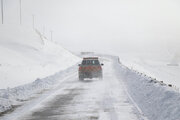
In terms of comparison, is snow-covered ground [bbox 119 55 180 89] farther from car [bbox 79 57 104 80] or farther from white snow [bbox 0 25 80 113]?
white snow [bbox 0 25 80 113]

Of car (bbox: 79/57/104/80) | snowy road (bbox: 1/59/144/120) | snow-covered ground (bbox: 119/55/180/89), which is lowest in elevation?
snow-covered ground (bbox: 119/55/180/89)

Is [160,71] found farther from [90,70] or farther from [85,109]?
[85,109]

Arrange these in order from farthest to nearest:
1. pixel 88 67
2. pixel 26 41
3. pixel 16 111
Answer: pixel 26 41 < pixel 88 67 < pixel 16 111

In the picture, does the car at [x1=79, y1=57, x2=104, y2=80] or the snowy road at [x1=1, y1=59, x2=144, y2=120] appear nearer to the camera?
the snowy road at [x1=1, y1=59, x2=144, y2=120]

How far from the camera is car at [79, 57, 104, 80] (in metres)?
27.1

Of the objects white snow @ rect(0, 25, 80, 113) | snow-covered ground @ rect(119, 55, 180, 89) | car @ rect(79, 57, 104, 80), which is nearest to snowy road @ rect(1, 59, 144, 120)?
white snow @ rect(0, 25, 80, 113)

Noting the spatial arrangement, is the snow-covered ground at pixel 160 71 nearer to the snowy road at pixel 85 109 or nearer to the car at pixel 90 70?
the car at pixel 90 70

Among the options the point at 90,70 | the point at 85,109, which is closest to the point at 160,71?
the point at 90,70

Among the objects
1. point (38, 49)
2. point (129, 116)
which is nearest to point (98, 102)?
point (129, 116)

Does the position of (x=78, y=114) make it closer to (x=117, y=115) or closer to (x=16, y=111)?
(x=117, y=115)

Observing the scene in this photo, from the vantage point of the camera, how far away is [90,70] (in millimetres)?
27328

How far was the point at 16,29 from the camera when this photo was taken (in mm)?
92500

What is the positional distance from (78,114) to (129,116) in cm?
167

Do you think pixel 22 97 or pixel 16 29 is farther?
pixel 16 29
